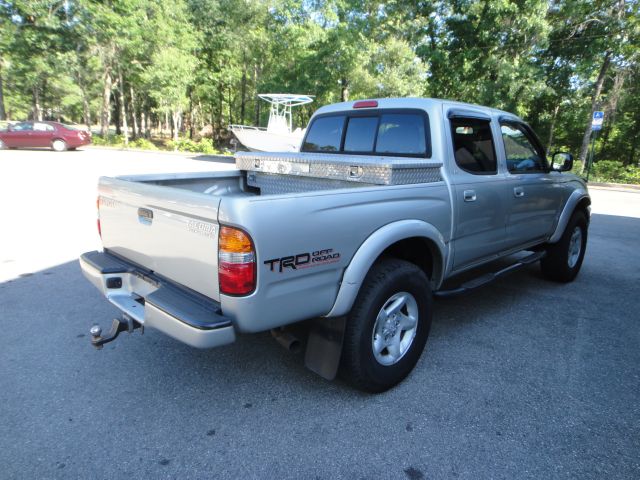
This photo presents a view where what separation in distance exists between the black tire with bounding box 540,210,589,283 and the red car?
23.9 m

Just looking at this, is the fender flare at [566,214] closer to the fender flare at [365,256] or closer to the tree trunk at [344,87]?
the fender flare at [365,256]

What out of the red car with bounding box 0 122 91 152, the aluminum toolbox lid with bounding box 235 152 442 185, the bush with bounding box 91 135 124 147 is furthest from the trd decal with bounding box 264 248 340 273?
the bush with bounding box 91 135 124 147

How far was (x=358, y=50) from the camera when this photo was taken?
2345 cm

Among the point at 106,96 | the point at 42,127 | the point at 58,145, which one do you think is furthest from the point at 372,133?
the point at 106,96

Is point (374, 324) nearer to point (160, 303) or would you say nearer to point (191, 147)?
point (160, 303)

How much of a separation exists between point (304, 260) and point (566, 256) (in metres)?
4.11

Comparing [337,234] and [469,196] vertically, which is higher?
[469,196]

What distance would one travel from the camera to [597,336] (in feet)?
12.1

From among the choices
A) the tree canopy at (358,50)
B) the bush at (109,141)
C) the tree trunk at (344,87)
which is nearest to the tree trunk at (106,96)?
the tree canopy at (358,50)

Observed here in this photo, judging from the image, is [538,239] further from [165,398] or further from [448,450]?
[165,398]

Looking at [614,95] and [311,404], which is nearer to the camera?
[311,404]

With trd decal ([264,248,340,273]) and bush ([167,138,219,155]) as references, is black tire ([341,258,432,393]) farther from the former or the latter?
bush ([167,138,219,155])

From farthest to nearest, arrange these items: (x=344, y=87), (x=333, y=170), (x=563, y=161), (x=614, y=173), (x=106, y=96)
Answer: (x=106, y=96), (x=344, y=87), (x=614, y=173), (x=563, y=161), (x=333, y=170)

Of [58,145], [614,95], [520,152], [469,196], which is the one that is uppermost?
[614,95]
